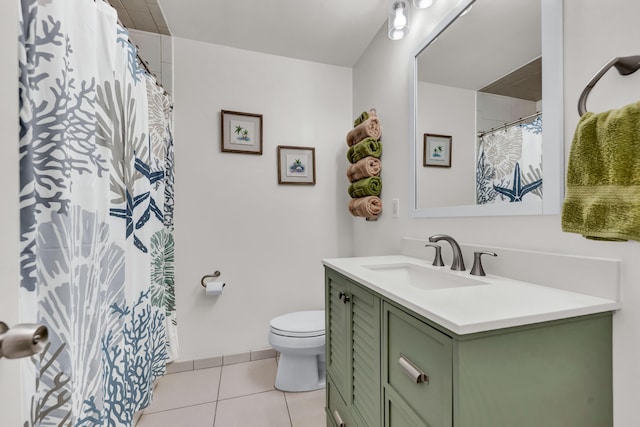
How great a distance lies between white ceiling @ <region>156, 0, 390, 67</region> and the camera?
167 centimetres

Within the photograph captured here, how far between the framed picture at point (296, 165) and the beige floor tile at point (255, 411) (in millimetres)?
1463

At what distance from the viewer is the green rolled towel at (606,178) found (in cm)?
56

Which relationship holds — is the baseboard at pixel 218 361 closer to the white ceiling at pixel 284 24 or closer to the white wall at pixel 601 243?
the white wall at pixel 601 243

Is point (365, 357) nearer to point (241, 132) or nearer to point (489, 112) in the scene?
point (489, 112)

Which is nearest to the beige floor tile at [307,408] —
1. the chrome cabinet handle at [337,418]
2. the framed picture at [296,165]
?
the chrome cabinet handle at [337,418]

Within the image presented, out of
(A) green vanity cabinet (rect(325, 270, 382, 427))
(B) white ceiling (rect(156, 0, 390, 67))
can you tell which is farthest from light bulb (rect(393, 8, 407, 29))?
(A) green vanity cabinet (rect(325, 270, 382, 427))

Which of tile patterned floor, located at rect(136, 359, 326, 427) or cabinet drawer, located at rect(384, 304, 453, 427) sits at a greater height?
cabinet drawer, located at rect(384, 304, 453, 427)

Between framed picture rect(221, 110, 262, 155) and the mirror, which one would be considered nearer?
the mirror

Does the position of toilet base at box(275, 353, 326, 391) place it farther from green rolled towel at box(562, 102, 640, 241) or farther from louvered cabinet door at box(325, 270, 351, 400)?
green rolled towel at box(562, 102, 640, 241)

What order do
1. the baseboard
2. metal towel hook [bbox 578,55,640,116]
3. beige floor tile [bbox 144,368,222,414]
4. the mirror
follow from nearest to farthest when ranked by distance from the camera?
metal towel hook [bbox 578,55,640,116]
the mirror
beige floor tile [bbox 144,368,222,414]
the baseboard

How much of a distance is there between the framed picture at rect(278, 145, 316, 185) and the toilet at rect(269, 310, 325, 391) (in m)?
1.04

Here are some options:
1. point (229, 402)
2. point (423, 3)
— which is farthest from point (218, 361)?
point (423, 3)

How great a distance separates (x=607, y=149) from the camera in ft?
1.94

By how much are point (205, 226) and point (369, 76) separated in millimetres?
1657
